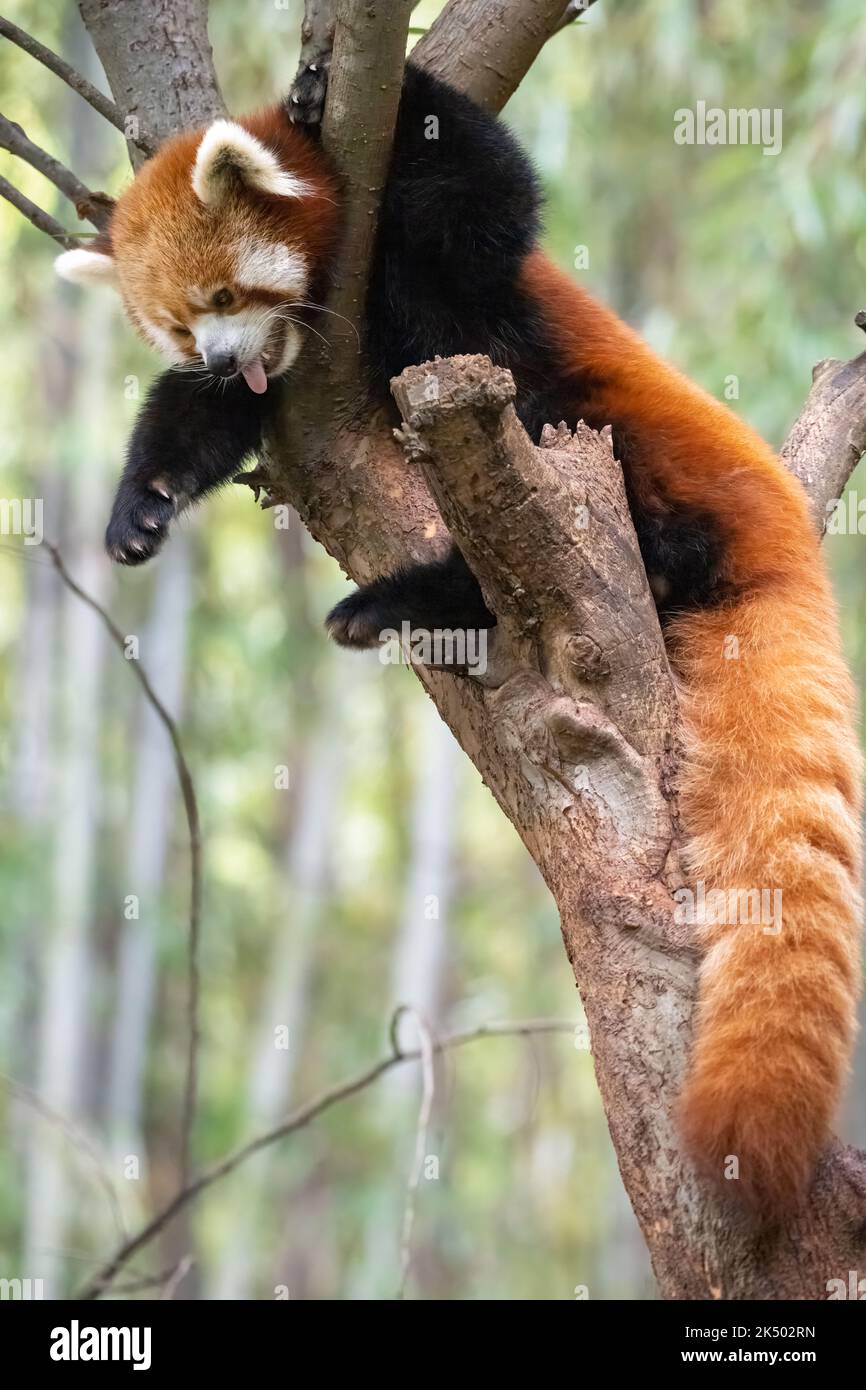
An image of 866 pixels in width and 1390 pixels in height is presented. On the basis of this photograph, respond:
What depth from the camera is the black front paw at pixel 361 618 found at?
2.35 meters

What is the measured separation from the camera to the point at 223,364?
101 inches

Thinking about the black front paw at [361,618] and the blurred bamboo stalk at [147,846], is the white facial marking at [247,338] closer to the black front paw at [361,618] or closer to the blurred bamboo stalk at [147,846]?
the black front paw at [361,618]

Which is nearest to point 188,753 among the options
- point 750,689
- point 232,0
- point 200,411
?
point 232,0

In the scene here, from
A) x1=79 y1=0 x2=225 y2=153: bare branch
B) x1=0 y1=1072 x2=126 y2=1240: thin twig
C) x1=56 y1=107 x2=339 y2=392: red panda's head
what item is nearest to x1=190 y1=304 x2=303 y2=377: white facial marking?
x1=56 y1=107 x2=339 y2=392: red panda's head

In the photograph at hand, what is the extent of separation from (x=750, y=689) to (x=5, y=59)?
4657 millimetres

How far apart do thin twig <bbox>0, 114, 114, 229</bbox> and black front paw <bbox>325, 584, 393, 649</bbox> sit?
3.65 ft

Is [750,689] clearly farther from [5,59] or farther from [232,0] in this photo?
[232,0]

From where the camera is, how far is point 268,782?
41.8 ft

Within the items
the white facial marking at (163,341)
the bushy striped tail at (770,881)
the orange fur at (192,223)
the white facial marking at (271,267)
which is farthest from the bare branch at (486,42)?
the bushy striped tail at (770,881)

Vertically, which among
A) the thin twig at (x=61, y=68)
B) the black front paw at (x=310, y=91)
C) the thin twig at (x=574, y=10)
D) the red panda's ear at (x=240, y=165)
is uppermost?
the thin twig at (x=574, y=10)

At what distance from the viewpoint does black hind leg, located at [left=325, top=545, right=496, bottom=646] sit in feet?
7.49

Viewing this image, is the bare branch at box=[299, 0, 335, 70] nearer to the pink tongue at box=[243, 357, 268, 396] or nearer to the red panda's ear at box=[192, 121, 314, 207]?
the red panda's ear at box=[192, 121, 314, 207]

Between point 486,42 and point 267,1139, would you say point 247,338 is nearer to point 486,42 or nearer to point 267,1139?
point 486,42

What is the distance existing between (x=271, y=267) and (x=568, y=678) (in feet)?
3.60
